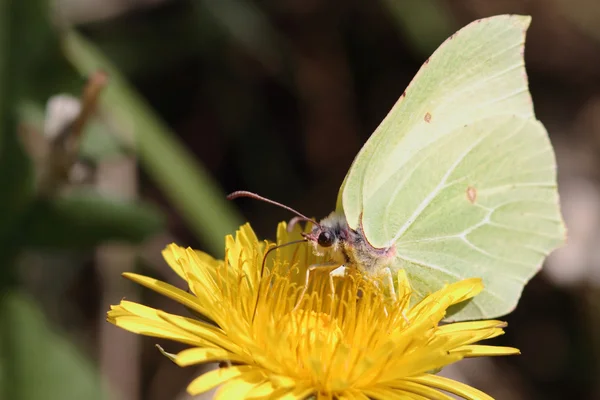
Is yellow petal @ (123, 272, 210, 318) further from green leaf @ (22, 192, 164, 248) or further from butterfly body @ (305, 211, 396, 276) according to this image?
green leaf @ (22, 192, 164, 248)

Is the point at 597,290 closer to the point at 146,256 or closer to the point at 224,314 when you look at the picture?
the point at 146,256

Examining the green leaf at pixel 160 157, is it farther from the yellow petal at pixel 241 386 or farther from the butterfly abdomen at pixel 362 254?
the yellow petal at pixel 241 386

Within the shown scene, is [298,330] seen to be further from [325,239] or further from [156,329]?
[156,329]

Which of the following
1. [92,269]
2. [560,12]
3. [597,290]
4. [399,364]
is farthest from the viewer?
[560,12]

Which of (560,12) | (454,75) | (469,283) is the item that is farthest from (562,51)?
(469,283)

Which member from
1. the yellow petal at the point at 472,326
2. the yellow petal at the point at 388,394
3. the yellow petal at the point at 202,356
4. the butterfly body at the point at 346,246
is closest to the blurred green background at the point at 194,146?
the butterfly body at the point at 346,246

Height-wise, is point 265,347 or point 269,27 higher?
point 269,27

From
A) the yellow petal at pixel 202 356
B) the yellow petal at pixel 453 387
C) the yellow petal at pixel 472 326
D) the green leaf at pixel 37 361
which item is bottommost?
the green leaf at pixel 37 361

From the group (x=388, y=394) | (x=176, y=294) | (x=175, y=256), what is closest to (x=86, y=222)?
(x=175, y=256)
